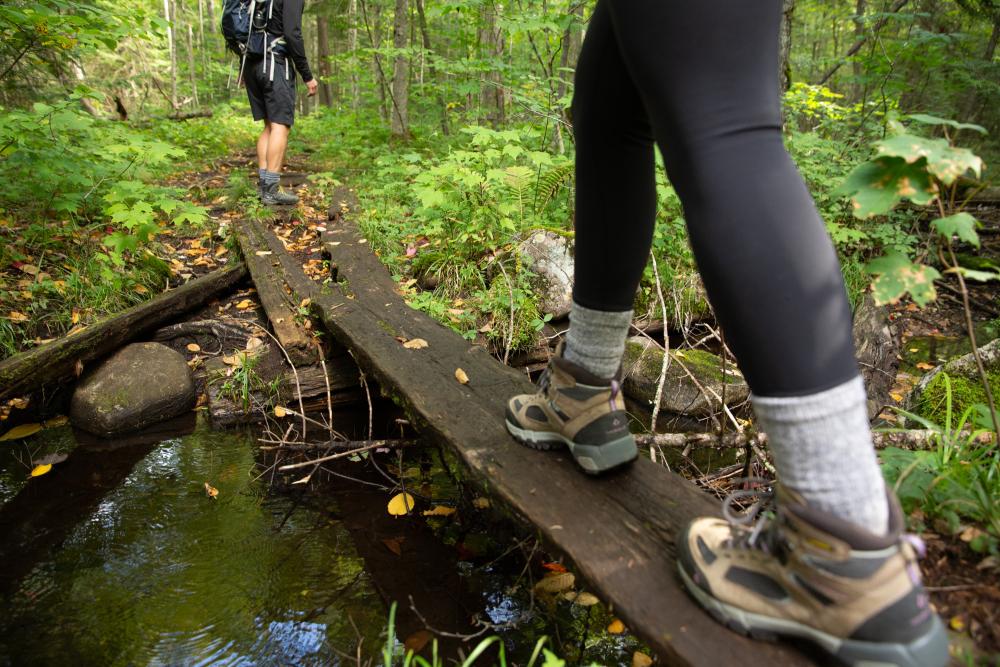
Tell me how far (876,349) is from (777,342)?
12.0 ft

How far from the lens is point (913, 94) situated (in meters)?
11.0

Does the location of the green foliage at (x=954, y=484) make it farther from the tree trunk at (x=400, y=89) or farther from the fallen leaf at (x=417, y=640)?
the tree trunk at (x=400, y=89)

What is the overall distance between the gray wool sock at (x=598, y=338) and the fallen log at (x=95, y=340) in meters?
3.05

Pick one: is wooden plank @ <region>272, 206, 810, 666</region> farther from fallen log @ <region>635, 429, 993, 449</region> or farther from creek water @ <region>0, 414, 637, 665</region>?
fallen log @ <region>635, 429, 993, 449</region>

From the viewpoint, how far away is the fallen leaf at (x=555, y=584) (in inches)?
78.7

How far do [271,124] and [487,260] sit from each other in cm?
323

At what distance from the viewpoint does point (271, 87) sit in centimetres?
567

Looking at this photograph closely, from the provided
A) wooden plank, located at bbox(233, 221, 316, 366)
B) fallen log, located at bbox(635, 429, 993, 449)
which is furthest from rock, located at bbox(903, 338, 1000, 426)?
wooden plank, located at bbox(233, 221, 316, 366)

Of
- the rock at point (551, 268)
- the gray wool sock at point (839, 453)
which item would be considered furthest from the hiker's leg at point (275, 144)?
the gray wool sock at point (839, 453)

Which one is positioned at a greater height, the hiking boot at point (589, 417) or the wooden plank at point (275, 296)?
the hiking boot at point (589, 417)

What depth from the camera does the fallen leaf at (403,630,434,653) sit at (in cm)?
176

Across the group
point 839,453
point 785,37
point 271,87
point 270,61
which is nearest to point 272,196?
point 271,87

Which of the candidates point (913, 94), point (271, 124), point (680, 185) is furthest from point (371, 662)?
point (913, 94)

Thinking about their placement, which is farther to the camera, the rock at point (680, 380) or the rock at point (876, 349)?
the rock at point (680, 380)
